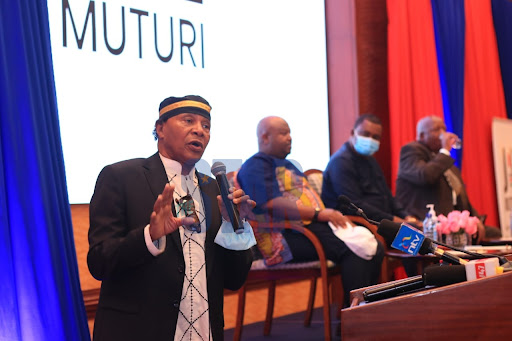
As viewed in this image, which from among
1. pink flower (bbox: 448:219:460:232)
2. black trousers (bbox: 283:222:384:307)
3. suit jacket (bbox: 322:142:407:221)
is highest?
suit jacket (bbox: 322:142:407:221)

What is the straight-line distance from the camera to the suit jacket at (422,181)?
4.89 m

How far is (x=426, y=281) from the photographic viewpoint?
1.41 metres

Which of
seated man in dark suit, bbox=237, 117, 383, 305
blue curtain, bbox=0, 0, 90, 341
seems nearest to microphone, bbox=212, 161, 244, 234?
blue curtain, bbox=0, 0, 90, 341

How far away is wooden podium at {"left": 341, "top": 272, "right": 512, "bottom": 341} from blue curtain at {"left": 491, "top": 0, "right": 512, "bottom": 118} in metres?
7.11

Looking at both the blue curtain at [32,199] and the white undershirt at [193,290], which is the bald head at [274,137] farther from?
the white undershirt at [193,290]

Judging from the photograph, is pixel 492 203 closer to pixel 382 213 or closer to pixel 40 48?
pixel 382 213

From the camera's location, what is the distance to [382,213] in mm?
A: 4273

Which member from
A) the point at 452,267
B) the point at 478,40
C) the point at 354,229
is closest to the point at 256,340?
the point at 354,229

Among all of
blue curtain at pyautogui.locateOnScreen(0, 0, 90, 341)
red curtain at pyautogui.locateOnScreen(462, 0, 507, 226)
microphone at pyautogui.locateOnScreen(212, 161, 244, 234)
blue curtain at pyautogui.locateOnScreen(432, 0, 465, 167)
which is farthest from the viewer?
red curtain at pyautogui.locateOnScreen(462, 0, 507, 226)

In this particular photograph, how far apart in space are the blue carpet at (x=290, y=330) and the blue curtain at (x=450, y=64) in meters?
2.75

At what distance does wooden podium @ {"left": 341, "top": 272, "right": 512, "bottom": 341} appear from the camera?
1.15 m

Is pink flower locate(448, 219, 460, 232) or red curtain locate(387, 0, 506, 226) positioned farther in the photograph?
red curtain locate(387, 0, 506, 226)

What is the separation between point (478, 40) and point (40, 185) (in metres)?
5.93

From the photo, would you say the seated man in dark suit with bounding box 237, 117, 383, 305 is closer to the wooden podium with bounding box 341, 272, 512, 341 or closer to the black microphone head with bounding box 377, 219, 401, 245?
the black microphone head with bounding box 377, 219, 401, 245
